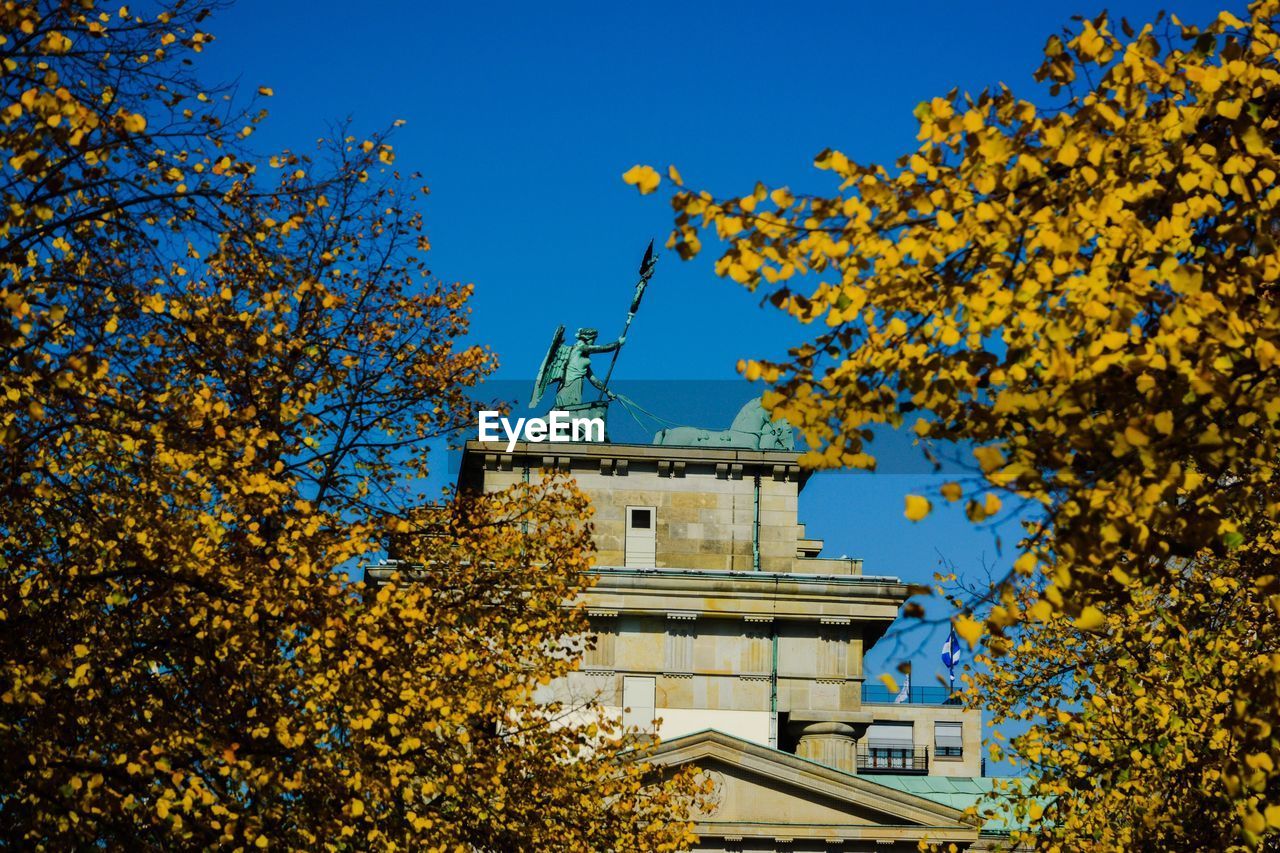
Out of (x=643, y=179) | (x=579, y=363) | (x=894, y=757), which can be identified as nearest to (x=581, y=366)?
(x=579, y=363)

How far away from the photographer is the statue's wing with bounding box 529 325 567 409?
69.7 metres

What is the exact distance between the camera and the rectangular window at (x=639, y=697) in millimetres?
61531

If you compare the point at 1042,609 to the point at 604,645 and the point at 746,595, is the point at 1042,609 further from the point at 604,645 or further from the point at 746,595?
the point at 746,595

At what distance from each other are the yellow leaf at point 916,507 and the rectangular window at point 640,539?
2244 inches

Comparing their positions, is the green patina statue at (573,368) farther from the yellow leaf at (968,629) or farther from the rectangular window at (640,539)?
the yellow leaf at (968,629)

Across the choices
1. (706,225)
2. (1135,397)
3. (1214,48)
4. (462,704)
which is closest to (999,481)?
(1135,397)

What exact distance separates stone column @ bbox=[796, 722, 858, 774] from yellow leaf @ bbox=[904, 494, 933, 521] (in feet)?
180

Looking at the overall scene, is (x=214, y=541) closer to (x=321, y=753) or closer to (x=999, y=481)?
(x=321, y=753)

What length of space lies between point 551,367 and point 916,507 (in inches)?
2410

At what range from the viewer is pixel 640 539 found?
66.8m

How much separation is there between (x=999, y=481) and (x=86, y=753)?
10498 mm

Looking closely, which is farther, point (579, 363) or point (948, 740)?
point (948, 740)

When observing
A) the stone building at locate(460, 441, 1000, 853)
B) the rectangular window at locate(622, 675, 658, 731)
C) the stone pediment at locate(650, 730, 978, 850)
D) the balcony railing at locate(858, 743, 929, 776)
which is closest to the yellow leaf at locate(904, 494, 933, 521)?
the stone pediment at locate(650, 730, 978, 850)

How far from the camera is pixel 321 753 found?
18.1 metres
